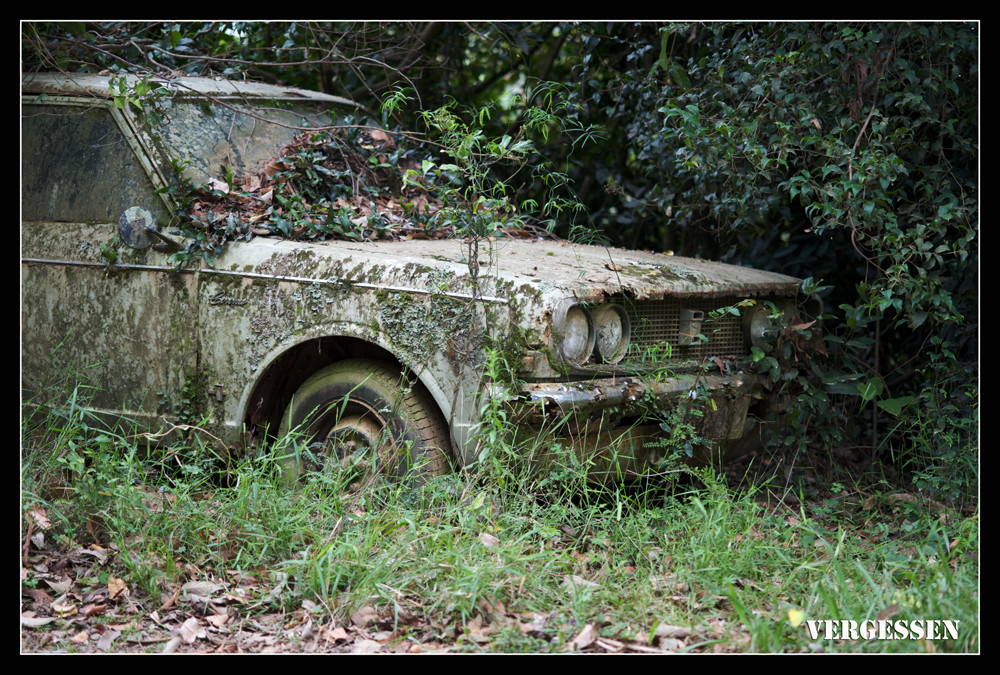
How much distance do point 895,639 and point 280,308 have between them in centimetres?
227

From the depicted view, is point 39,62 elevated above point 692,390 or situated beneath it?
elevated above

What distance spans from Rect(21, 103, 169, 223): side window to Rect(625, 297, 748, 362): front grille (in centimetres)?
194

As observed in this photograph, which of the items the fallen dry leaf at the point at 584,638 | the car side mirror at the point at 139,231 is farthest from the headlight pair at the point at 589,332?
the car side mirror at the point at 139,231

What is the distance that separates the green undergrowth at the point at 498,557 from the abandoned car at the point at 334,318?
213mm

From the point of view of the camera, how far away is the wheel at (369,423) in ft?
10.6

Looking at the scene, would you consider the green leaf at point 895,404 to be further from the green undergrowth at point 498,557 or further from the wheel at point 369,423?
the wheel at point 369,423

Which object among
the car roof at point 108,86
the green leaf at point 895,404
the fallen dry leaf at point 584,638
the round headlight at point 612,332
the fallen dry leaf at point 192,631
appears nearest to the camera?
the fallen dry leaf at point 584,638

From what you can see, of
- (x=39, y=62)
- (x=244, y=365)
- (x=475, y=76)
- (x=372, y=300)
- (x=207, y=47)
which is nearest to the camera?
(x=372, y=300)

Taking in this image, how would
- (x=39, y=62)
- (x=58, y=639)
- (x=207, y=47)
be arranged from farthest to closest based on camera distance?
(x=207, y=47)
(x=39, y=62)
(x=58, y=639)

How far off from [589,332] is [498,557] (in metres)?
0.84

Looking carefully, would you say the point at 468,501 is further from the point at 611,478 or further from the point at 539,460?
the point at 611,478

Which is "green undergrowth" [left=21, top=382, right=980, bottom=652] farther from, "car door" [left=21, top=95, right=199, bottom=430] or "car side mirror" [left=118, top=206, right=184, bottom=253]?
"car side mirror" [left=118, top=206, right=184, bottom=253]

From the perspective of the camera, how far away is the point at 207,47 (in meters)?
5.25

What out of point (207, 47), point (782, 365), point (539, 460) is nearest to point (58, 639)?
point (539, 460)
